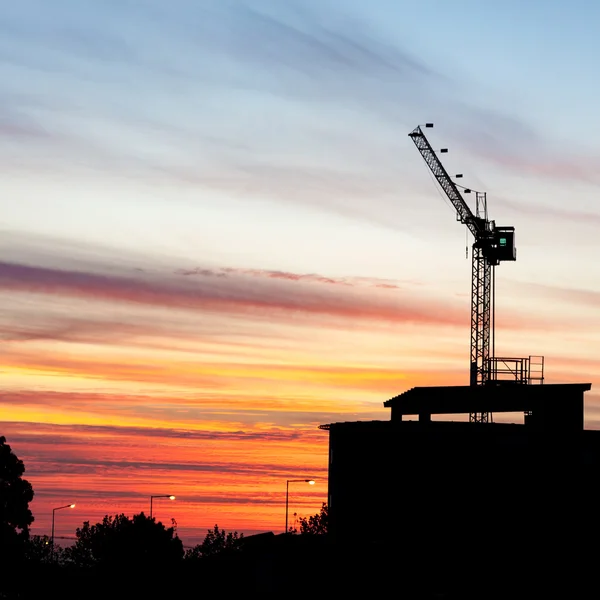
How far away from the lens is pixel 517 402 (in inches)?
3482

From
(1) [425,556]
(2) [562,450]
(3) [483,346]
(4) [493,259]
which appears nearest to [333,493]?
(1) [425,556]

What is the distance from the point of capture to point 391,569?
250 feet

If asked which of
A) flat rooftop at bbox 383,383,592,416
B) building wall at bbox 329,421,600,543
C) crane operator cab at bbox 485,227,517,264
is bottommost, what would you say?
building wall at bbox 329,421,600,543

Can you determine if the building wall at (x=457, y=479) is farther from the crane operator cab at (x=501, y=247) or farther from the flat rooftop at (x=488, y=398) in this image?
the crane operator cab at (x=501, y=247)

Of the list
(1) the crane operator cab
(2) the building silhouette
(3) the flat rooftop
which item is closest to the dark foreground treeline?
(2) the building silhouette

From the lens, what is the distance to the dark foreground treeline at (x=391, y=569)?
2972 inches

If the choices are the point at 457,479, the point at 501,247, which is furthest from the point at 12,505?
the point at 501,247

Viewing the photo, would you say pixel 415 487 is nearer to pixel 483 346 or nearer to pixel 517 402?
pixel 517 402

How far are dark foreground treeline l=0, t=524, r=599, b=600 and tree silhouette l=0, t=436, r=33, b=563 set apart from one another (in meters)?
27.0

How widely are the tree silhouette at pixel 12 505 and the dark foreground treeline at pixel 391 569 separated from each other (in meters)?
27.0

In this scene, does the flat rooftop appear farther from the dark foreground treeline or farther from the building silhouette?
the dark foreground treeline

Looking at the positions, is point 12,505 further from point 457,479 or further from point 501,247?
point 501,247

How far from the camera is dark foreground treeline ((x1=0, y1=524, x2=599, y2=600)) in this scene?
75.5 meters

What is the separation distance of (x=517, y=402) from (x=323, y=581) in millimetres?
23849
